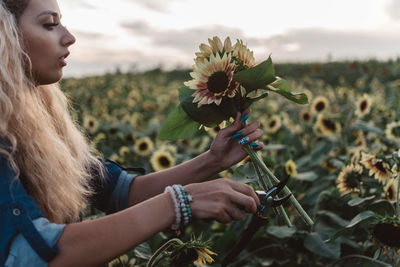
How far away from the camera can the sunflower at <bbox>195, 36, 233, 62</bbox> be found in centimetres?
130

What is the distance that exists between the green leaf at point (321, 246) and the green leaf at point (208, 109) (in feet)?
2.66

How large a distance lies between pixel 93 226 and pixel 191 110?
475 millimetres

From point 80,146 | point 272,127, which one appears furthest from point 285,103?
point 80,146

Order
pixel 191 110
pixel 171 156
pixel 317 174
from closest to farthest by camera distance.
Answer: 1. pixel 191 110
2. pixel 317 174
3. pixel 171 156

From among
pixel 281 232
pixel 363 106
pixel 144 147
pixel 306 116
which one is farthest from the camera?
pixel 306 116

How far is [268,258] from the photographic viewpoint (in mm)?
2150

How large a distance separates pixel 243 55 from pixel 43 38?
1.94 feet

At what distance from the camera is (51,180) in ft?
4.27

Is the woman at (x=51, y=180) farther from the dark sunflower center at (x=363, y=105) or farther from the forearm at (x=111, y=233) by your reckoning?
the dark sunflower center at (x=363, y=105)

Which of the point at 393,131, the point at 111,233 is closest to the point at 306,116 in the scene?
the point at 393,131

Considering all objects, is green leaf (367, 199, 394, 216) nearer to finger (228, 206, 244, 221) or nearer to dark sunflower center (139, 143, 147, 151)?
finger (228, 206, 244, 221)

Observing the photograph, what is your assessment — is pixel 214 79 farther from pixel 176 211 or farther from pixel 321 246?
pixel 321 246

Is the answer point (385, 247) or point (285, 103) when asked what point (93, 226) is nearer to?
point (385, 247)

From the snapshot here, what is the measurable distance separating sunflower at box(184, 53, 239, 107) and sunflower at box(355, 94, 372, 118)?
85.1 inches
